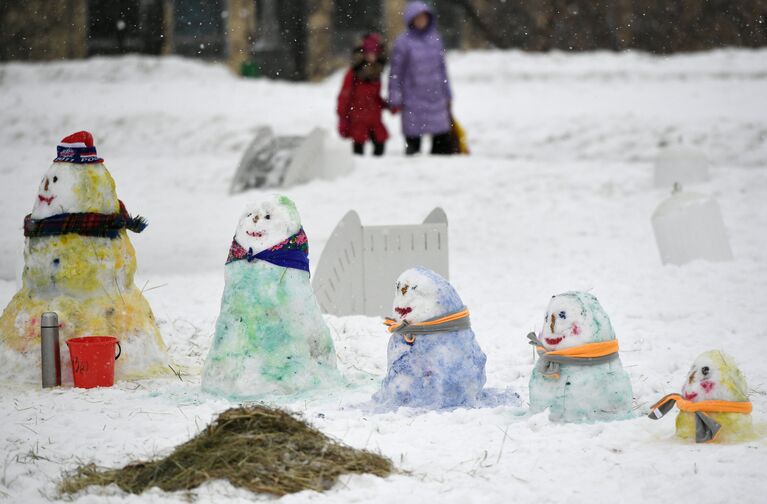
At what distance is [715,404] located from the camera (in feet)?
16.3

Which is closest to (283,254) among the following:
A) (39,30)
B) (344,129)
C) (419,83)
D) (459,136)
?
(419,83)

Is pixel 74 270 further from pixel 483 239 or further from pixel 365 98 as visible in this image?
pixel 365 98

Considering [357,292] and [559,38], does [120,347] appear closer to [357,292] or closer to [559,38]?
[357,292]

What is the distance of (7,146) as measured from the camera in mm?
17734

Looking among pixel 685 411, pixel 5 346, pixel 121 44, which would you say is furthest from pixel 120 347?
pixel 121 44

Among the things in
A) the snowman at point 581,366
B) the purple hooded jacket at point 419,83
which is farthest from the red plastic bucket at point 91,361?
the purple hooded jacket at point 419,83

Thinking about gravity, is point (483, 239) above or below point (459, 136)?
below

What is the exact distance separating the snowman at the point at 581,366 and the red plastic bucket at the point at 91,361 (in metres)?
2.43

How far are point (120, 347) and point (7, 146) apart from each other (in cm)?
1226

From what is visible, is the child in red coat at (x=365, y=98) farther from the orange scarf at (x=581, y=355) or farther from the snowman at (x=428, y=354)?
the orange scarf at (x=581, y=355)

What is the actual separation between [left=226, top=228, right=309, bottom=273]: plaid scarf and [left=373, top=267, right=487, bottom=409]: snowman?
2.08 ft

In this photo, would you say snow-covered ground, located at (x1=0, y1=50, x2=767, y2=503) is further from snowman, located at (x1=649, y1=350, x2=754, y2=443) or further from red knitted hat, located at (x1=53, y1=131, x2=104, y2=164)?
red knitted hat, located at (x1=53, y1=131, x2=104, y2=164)

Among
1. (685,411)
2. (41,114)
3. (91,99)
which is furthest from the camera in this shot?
(91,99)

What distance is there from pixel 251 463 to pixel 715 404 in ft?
6.70
